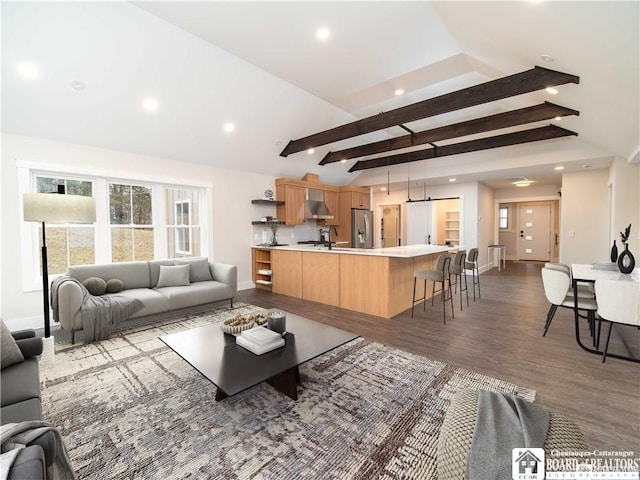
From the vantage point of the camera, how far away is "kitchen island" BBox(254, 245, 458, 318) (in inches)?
172

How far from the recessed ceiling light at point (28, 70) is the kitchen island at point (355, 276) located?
4.17 m

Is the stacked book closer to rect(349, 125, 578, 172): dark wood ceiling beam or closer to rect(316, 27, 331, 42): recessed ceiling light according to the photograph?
rect(316, 27, 331, 42): recessed ceiling light

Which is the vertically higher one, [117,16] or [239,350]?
[117,16]

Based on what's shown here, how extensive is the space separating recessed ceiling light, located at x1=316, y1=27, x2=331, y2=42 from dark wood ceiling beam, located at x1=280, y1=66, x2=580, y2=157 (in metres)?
1.76

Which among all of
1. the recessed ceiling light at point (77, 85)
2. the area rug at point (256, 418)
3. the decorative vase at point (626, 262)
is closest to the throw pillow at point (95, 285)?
the area rug at point (256, 418)

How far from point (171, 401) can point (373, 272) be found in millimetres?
3087

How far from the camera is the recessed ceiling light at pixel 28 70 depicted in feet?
10.3

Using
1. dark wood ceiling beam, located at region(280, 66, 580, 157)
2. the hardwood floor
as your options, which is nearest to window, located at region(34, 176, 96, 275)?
the hardwood floor

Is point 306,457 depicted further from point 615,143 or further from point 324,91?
point 615,143

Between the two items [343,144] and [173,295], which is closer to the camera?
[173,295]

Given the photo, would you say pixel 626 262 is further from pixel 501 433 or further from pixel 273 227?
pixel 273 227

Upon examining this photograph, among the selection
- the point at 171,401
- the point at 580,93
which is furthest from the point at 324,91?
the point at 171,401

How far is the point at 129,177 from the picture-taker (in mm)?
4781

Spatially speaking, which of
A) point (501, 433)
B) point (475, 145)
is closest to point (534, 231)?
point (475, 145)
